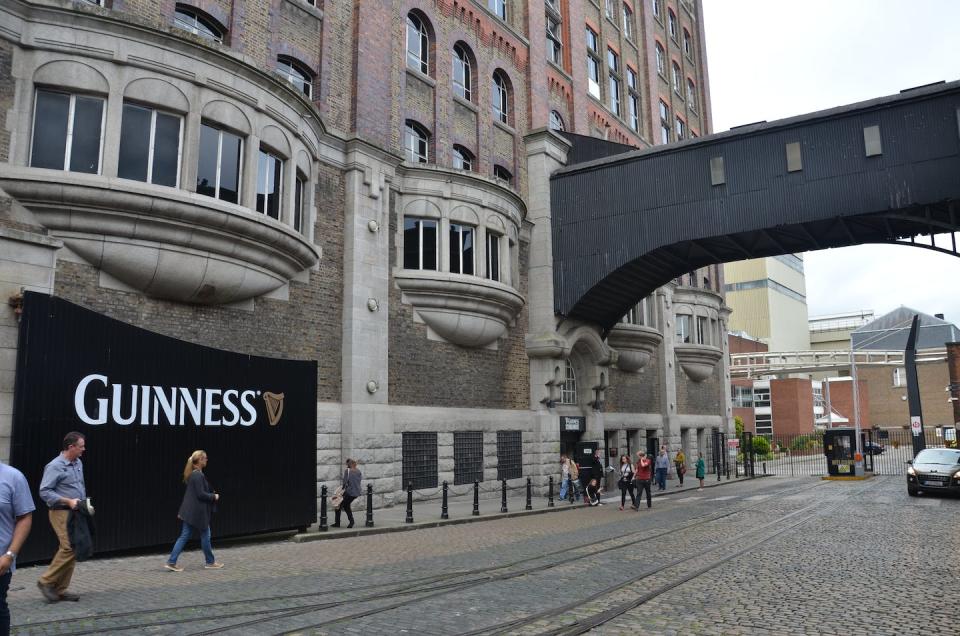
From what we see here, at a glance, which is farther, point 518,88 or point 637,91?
point 637,91

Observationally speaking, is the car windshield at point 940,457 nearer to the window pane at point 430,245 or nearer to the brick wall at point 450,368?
the brick wall at point 450,368

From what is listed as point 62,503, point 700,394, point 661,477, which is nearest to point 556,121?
point 661,477

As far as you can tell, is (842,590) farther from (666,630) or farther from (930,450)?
(930,450)

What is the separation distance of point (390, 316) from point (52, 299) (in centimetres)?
1046

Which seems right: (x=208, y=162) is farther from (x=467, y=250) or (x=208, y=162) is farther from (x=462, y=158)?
(x=462, y=158)

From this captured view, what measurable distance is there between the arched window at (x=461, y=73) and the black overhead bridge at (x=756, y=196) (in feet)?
15.0

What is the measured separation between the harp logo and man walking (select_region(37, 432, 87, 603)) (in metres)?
4.93

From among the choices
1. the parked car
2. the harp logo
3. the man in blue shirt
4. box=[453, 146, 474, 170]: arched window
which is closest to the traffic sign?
the parked car

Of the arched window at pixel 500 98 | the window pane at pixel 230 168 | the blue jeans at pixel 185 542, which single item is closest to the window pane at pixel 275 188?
the window pane at pixel 230 168

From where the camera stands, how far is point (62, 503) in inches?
297

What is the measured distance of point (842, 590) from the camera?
8.27 meters

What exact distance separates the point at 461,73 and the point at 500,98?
2522 millimetres

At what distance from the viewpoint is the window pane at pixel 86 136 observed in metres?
12.8

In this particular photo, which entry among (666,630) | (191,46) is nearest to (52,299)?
(191,46)
